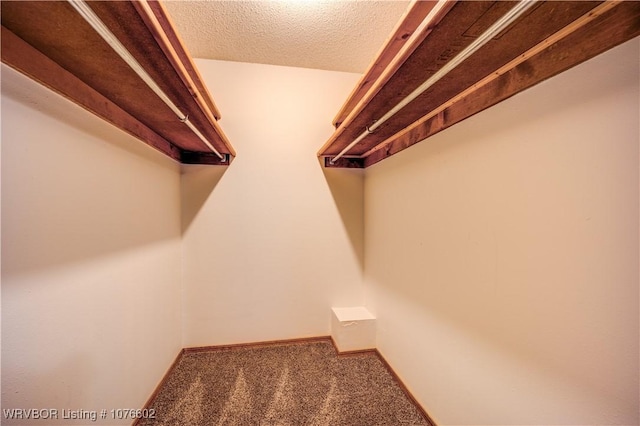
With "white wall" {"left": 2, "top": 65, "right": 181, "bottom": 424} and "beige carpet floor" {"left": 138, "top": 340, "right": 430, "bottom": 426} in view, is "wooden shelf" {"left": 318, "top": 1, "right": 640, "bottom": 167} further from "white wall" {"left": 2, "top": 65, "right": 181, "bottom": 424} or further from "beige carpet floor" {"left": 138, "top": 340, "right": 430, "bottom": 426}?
"beige carpet floor" {"left": 138, "top": 340, "right": 430, "bottom": 426}

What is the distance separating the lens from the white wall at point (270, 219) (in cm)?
221

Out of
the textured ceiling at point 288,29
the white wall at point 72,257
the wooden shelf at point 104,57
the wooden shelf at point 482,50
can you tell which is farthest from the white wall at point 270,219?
the wooden shelf at point 482,50

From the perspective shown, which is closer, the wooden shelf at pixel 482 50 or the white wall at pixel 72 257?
the wooden shelf at pixel 482 50

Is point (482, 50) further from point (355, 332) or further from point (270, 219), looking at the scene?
point (355, 332)

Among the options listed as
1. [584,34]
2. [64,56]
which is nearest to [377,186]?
[584,34]

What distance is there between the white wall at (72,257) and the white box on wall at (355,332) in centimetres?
145

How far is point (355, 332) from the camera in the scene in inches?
85.0


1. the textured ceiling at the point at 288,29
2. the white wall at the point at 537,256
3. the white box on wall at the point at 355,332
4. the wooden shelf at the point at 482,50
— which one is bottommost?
the white box on wall at the point at 355,332

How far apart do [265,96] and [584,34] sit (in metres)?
2.15

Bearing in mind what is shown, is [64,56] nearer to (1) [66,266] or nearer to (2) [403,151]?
(1) [66,266]

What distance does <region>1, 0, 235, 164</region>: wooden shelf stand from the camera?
0.69 metres

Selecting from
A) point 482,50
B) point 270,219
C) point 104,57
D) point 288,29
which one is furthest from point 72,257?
point 288,29

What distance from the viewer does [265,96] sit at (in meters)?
2.28

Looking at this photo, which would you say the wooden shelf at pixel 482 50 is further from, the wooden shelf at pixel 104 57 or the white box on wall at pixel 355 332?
the white box on wall at pixel 355 332
